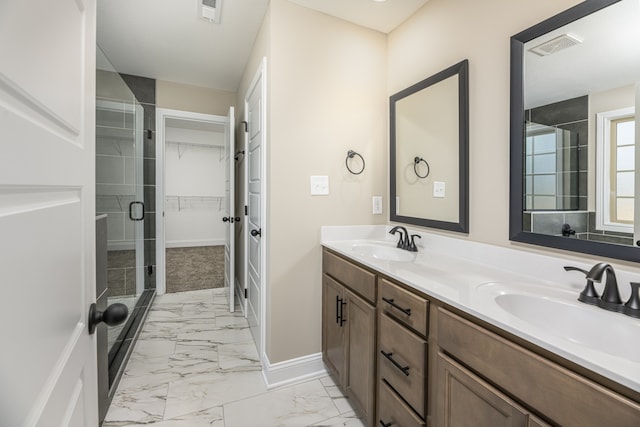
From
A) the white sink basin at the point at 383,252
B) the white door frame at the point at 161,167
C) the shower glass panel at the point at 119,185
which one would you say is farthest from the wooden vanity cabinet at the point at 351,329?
the white door frame at the point at 161,167

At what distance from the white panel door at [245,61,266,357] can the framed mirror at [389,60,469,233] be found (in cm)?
97

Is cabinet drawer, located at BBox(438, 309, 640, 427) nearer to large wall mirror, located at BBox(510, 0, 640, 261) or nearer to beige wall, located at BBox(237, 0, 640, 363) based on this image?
large wall mirror, located at BBox(510, 0, 640, 261)

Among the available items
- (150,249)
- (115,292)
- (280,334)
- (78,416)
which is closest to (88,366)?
(78,416)

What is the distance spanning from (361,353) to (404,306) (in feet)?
1.64

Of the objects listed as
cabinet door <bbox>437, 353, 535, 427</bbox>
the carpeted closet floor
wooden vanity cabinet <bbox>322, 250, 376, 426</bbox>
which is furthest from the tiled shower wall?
cabinet door <bbox>437, 353, 535, 427</bbox>

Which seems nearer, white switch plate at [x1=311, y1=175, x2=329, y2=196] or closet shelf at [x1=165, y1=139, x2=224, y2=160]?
white switch plate at [x1=311, y1=175, x2=329, y2=196]

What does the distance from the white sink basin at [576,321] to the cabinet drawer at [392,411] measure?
58cm

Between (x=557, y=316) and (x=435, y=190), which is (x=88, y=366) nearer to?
(x=557, y=316)

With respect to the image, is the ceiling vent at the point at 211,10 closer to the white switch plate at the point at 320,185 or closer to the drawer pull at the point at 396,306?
the white switch plate at the point at 320,185

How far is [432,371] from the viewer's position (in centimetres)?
108

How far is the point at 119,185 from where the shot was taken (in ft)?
8.08

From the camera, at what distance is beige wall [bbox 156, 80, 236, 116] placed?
11.0ft

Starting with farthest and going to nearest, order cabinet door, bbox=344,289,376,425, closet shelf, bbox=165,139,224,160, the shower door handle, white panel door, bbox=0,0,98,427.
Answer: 1. closet shelf, bbox=165,139,224,160
2. the shower door handle
3. cabinet door, bbox=344,289,376,425
4. white panel door, bbox=0,0,98,427

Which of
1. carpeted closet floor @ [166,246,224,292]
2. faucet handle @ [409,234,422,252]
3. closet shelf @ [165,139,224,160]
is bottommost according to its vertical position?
carpeted closet floor @ [166,246,224,292]
